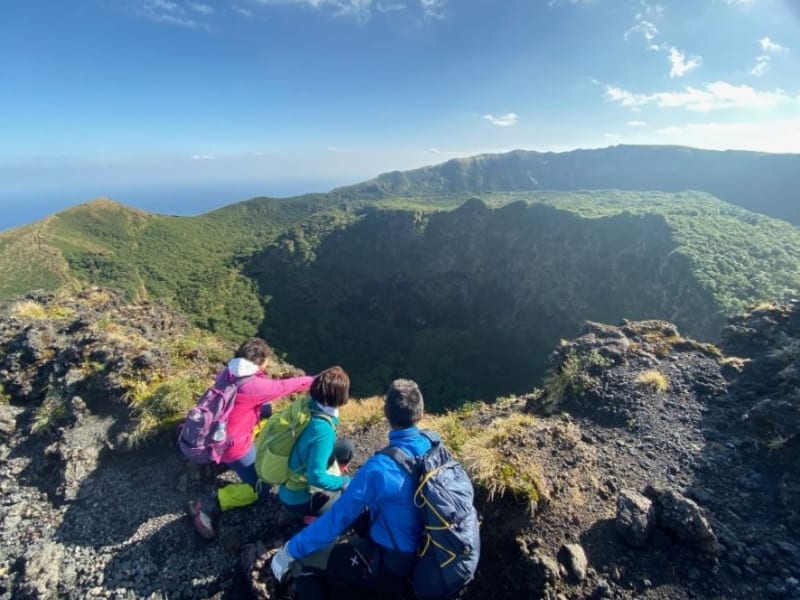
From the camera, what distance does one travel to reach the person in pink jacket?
18.4 feet

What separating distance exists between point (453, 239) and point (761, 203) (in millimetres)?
Result: 75703

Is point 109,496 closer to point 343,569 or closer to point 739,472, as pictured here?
point 343,569

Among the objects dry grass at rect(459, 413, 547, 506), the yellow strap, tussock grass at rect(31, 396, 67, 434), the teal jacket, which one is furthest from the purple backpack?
tussock grass at rect(31, 396, 67, 434)

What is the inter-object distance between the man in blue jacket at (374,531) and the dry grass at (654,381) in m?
7.07

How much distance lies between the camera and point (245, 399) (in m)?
5.64

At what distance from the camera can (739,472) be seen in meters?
6.02

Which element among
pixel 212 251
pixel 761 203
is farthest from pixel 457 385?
pixel 761 203

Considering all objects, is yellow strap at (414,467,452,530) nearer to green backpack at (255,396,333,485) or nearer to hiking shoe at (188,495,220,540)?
green backpack at (255,396,333,485)

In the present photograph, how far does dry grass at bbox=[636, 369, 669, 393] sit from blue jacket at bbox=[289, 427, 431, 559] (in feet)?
23.4

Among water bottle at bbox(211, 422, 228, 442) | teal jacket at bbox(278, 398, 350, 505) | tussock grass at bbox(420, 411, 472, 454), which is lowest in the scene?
tussock grass at bbox(420, 411, 472, 454)

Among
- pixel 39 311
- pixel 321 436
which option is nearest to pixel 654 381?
pixel 321 436

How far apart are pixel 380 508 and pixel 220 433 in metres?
2.98

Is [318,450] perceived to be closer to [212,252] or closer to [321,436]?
[321,436]

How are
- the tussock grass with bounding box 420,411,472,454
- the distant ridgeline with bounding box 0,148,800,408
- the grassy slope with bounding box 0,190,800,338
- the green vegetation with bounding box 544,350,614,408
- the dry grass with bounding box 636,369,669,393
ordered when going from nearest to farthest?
the tussock grass with bounding box 420,411,472,454 → the dry grass with bounding box 636,369,669,393 → the green vegetation with bounding box 544,350,614,408 → the grassy slope with bounding box 0,190,800,338 → the distant ridgeline with bounding box 0,148,800,408
